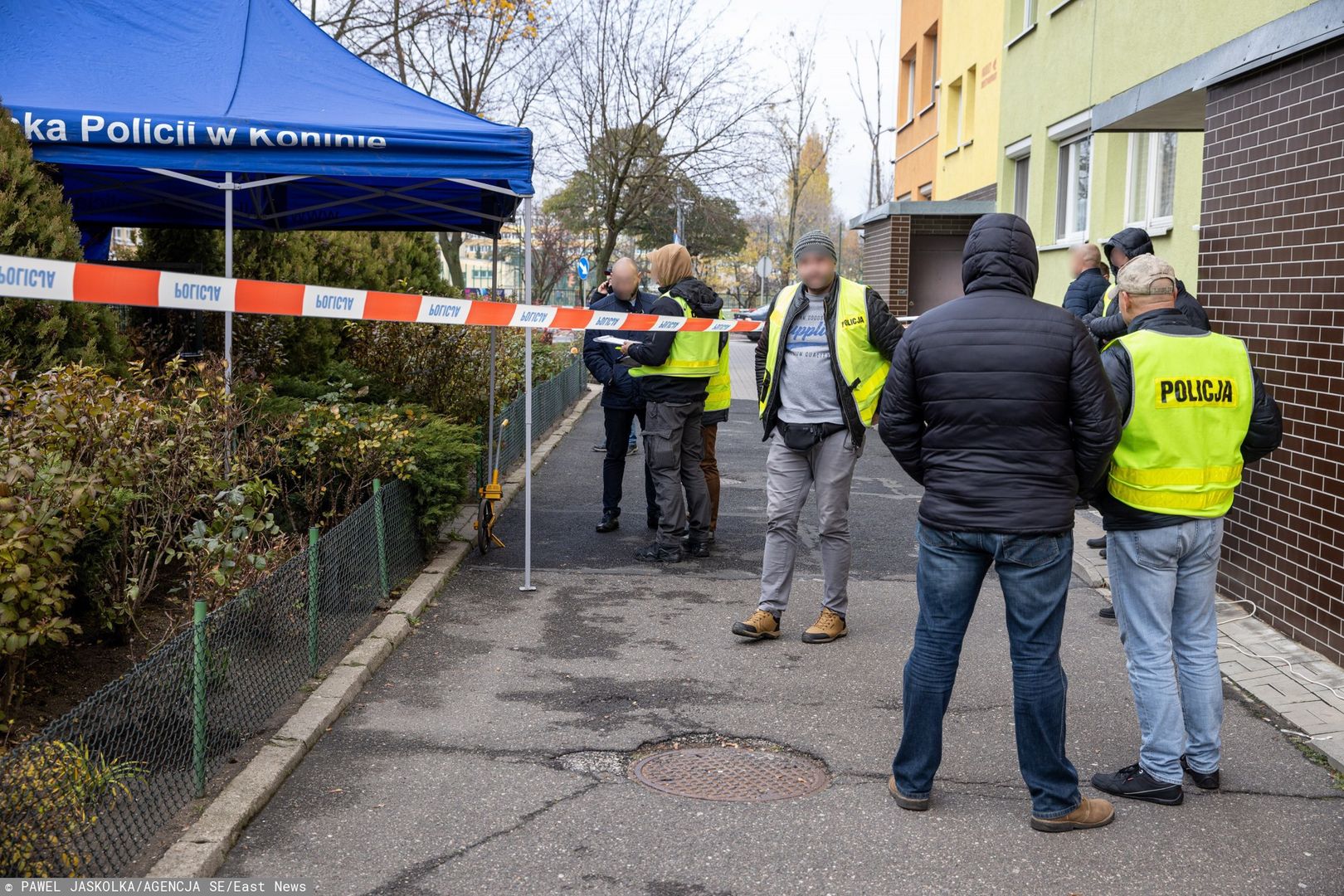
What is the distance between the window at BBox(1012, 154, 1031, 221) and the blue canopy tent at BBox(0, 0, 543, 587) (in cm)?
1012

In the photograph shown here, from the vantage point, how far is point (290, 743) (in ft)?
15.3

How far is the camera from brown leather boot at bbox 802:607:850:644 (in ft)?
20.9

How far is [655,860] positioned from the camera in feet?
12.8

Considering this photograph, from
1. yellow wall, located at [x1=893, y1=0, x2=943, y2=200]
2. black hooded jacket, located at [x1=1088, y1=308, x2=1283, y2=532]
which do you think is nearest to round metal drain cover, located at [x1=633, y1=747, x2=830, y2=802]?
black hooded jacket, located at [x1=1088, y1=308, x2=1283, y2=532]

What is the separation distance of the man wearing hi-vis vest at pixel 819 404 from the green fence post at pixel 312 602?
2.02 m

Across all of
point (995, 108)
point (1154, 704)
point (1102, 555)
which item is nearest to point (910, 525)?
point (1102, 555)

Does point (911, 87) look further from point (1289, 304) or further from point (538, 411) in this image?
point (1289, 304)

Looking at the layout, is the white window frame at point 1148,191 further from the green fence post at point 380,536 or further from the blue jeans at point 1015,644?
the blue jeans at point 1015,644

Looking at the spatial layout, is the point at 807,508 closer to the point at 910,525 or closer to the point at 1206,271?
the point at 910,525

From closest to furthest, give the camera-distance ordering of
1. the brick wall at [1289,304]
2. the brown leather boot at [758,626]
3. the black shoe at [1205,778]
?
the black shoe at [1205,778]
the brick wall at [1289,304]
the brown leather boot at [758,626]

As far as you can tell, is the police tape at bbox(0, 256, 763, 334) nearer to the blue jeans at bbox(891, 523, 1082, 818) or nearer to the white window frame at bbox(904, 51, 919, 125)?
the blue jeans at bbox(891, 523, 1082, 818)

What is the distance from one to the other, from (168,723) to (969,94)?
20114mm

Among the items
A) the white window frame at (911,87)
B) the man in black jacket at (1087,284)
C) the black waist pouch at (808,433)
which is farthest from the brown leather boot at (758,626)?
the white window frame at (911,87)

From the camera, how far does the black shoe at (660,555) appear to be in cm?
830
